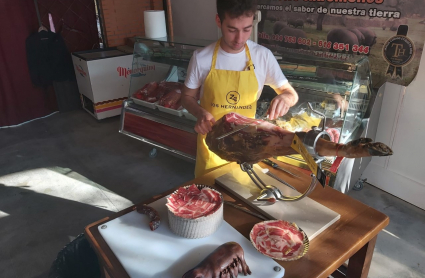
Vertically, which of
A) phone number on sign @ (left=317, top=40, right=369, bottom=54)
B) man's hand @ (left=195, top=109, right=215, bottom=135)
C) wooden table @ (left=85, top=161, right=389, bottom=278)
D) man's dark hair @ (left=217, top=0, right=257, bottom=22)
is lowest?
wooden table @ (left=85, top=161, right=389, bottom=278)

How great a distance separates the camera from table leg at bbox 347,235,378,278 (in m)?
1.37

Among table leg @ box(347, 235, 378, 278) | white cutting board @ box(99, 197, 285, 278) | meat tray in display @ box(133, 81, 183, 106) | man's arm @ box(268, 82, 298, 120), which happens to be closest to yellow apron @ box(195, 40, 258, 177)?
man's arm @ box(268, 82, 298, 120)

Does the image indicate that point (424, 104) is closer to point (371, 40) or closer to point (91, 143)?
point (371, 40)

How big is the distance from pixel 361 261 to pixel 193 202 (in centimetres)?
78

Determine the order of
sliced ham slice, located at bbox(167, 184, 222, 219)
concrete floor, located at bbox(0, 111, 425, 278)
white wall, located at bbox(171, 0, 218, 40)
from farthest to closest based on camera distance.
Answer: white wall, located at bbox(171, 0, 218, 40) < concrete floor, located at bbox(0, 111, 425, 278) < sliced ham slice, located at bbox(167, 184, 222, 219)

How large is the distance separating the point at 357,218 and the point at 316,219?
184mm

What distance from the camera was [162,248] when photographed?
3.89ft

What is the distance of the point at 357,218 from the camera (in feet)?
4.44

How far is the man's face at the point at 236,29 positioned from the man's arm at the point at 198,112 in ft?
1.18

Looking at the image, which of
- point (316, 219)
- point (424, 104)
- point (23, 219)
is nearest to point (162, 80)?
point (23, 219)

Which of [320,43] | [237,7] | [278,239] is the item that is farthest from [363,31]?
[278,239]

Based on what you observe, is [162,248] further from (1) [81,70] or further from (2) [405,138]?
(1) [81,70]

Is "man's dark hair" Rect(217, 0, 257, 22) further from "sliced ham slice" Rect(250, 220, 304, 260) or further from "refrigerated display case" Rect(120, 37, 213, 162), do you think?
"refrigerated display case" Rect(120, 37, 213, 162)

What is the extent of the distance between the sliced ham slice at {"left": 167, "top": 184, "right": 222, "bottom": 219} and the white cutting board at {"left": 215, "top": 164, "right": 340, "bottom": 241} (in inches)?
7.5
